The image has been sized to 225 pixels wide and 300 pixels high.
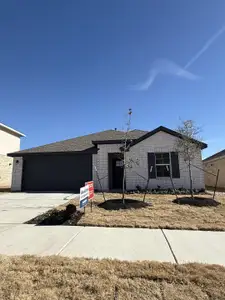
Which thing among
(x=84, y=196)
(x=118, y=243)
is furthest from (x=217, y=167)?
(x=118, y=243)

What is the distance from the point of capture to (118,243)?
4.16 metres

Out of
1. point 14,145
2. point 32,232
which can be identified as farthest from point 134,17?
point 14,145

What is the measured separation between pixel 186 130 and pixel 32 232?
308 inches

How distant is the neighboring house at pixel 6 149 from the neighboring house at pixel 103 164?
743 centimetres

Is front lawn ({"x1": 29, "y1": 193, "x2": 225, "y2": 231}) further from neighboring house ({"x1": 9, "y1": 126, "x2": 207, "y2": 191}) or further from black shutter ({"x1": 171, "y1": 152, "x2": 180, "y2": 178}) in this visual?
neighboring house ({"x1": 9, "y1": 126, "x2": 207, "y2": 191})

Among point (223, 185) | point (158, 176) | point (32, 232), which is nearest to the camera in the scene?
point (32, 232)

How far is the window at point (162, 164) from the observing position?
520 inches

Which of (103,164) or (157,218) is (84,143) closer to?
(103,164)

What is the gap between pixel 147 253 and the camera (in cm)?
368

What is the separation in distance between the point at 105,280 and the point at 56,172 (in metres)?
13.2

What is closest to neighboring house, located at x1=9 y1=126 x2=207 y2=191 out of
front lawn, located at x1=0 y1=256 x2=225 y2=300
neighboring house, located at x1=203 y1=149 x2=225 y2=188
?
neighboring house, located at x1=203 y1=149 x2=225 y2=188

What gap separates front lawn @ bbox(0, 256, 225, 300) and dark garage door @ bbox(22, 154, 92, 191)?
37.6 ft

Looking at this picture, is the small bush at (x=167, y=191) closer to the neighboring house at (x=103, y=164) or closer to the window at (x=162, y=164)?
the neighboring house at (x=103, y=164)

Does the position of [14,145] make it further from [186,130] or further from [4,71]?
[186,130]
